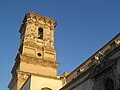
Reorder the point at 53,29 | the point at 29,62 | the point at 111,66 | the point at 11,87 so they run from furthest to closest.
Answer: the point at 53,29 → the point at 11,87 → the point at 29,62 → the point at 111,66

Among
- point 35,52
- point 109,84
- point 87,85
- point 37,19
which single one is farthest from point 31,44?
point 109,84

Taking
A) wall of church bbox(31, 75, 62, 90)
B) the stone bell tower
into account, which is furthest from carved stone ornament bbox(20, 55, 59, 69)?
wall of church bbox(31, 75, 62, 90)

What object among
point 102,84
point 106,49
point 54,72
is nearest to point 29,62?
point 54,72

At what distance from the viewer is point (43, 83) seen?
3033 cm

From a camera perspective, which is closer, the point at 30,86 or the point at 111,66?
the point at 111,66

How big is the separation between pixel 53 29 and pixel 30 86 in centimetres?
1916

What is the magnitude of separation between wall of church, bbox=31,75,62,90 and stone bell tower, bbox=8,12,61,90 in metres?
5.27

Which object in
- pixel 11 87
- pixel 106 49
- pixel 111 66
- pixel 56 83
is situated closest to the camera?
pixel 111 66

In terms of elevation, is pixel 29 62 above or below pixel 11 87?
above

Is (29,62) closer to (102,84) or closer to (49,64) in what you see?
(49,64)

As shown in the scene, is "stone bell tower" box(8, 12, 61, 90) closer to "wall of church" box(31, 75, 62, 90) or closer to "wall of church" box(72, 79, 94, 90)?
"wall of church" box(31, 75, 62, 90)

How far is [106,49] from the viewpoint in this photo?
29219 millimetres

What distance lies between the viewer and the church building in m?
21.0

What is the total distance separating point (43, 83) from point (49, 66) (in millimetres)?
9705
